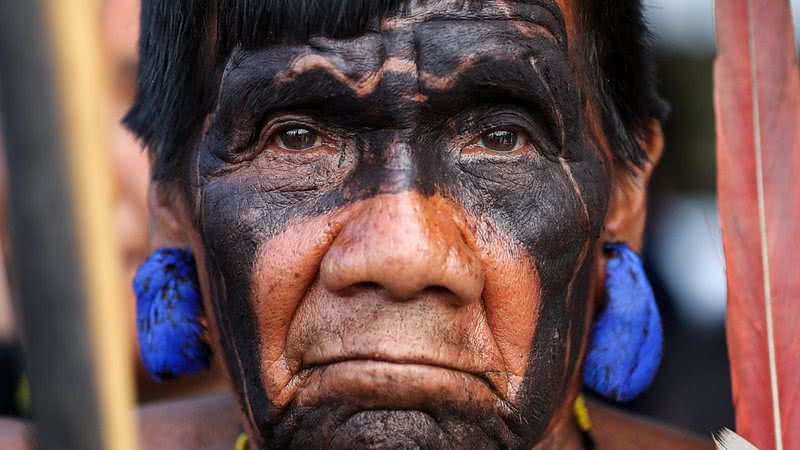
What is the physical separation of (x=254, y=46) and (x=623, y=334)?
1.11 meters

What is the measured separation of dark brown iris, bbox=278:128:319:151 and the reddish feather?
97cm

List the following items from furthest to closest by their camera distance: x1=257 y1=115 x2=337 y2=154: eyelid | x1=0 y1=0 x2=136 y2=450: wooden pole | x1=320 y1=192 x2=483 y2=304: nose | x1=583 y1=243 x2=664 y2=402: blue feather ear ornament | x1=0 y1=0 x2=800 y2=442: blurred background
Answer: x1=0 y1=0 x2=800 y2=442: blurred background, x1=583 y1=243 x2=664 y2=402: blue feather ear ornament, x1=257 y1=115 x2=337 y2=154: eyelid, x1=320 y1=192 x2=483 y2=304: nose, x1=0 y1=0 x2=136 y2=450: wooden pole

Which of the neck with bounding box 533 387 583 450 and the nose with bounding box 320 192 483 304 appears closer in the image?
the nose with bounding box 320 192 483 304

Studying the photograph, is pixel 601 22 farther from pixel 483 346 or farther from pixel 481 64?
pixel 483 346

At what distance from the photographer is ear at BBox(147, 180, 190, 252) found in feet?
7.39

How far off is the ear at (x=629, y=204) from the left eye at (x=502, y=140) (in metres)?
0.42

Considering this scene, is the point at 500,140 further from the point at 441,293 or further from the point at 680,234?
the point at 680,234

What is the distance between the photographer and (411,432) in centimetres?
171

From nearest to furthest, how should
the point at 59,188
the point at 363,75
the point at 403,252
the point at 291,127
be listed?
the point at 59,188 < the point at 403,252 < the point at 363,75 < the point at 291,127

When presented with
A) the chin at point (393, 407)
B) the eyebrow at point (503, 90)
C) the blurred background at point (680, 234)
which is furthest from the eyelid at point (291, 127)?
the blurred background at point (680, 234)

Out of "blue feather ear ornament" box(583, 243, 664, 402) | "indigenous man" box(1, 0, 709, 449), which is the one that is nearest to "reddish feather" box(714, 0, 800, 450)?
"blue feather ear ornament" box(583, 243, 664, 402)

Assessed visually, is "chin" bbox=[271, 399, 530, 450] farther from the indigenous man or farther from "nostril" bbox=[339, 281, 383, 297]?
"nostril" bbox=[339, 281, 383, 297]

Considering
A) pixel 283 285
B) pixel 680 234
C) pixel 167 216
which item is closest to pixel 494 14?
pixel 283 285

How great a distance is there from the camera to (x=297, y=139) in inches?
76.2
